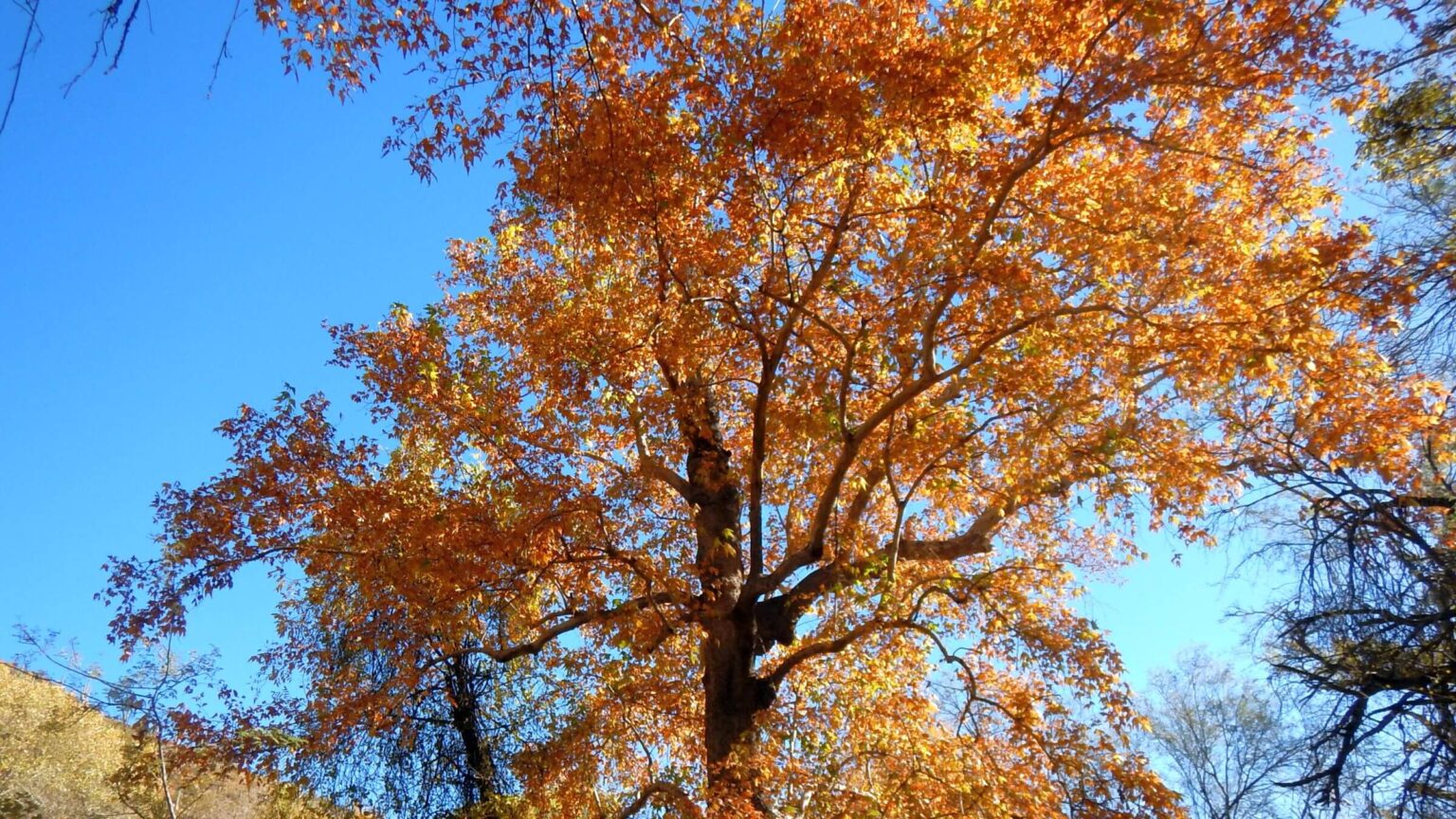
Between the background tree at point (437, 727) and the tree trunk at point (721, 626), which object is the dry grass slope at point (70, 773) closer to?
the background tree at point (437, 727)

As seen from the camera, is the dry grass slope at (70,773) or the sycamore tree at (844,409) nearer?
the sycamore tree at (844,409)

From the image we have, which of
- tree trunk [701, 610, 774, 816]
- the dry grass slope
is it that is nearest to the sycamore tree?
tree trunk [701, 610, 774, 816]

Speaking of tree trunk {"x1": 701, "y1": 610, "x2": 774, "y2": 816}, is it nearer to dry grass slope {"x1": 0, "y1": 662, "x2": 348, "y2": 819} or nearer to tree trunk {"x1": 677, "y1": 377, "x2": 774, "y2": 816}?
tree trunk {"x1": 677, "y1": 377, "x2": 774, "y2": 816}

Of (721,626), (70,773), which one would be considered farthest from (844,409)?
(70,773)

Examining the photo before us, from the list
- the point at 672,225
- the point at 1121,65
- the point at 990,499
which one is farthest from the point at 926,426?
the point at 1121,65

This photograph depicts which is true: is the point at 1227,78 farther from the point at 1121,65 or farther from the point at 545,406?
the point at 545,406

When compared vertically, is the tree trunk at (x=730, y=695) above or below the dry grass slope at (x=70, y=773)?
below

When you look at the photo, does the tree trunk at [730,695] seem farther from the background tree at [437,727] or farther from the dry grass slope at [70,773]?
the dry grass slope at [70,773]

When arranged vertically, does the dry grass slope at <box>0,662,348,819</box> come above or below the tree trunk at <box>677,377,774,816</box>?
above

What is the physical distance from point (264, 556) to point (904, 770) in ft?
22.6

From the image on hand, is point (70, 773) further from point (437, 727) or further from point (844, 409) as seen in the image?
point (844, 409)

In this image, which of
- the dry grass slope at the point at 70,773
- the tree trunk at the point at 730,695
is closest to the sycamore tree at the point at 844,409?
the tree trunk at the point at 730,695

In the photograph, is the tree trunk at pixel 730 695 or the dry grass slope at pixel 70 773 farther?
the dry grass slope at pixel 70 773

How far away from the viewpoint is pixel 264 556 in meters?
10.2
